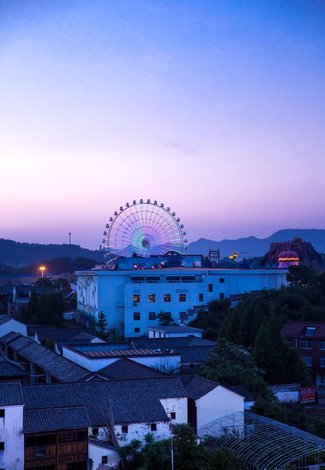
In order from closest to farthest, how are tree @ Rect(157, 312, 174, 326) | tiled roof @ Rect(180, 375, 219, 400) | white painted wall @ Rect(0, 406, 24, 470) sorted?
white painted wall @ Rect(0, 406, 24, 470), tiled roof @ Rect(180, 375, 219, 400), tree @ Rect(157, 312, 174, 326)

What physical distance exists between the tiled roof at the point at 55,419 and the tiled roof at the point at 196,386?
16.0 ft

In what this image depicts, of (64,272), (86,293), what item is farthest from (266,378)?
(64,272)

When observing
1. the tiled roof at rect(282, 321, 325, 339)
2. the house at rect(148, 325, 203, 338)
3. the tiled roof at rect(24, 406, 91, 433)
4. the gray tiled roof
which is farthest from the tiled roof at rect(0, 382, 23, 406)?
the house at rect(148, 325, 203, 338)

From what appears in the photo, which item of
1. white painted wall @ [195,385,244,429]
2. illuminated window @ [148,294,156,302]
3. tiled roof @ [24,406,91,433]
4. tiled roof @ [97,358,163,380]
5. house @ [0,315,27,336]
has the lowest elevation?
white painted wall @ [195,385,244,429]

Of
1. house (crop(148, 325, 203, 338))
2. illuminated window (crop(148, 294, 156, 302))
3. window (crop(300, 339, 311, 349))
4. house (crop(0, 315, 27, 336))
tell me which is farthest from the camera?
illuminated window (crop(148, 294, 156, 302))

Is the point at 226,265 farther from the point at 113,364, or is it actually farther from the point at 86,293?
the point at 113,364

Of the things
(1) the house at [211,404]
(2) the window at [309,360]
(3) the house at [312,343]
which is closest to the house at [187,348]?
(3) the house at [312,343]

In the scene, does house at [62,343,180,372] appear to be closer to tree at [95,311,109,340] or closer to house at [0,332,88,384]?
house at [0,332,88,384]

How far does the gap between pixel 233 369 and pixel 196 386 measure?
2.93m

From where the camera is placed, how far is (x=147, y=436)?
61.7 ft

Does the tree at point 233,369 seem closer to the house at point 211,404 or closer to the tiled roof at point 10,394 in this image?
the house at point 211,404

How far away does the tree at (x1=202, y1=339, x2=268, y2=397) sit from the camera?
24.5 m

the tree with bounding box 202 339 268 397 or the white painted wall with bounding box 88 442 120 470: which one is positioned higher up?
the tree with bounding box 202 339 268 397

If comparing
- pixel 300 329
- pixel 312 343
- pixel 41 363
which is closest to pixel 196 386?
pixel 41 363
